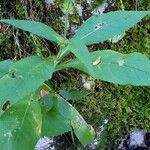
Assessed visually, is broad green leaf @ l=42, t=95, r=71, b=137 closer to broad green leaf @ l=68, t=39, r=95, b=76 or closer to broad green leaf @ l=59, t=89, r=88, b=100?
broad green leaf @ l=59, t=89, r=88, b=100

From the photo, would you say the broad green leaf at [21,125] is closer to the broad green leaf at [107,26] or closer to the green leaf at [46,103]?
the green leaf at [46,103]

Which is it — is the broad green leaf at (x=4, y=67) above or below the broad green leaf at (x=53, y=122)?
above

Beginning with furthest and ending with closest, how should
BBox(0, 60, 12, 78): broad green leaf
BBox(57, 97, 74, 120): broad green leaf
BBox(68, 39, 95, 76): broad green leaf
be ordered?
BBox(57, 97, 74, 120): broad green leaf → BBox(0, 60, 12, 78): broad green leaf → BBox(68, 39, 95, 76): broad green leaf

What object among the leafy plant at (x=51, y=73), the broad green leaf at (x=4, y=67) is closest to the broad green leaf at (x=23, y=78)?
the leafy plant at (x=51, y=73)

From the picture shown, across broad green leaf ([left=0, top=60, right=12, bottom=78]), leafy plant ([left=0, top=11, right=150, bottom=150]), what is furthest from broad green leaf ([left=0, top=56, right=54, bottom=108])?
broad green leaf ([left=0, top=60, right=12, bottom=78])

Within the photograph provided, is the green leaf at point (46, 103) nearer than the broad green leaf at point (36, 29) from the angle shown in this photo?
No

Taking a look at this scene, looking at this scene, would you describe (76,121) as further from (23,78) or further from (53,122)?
(23,78)
